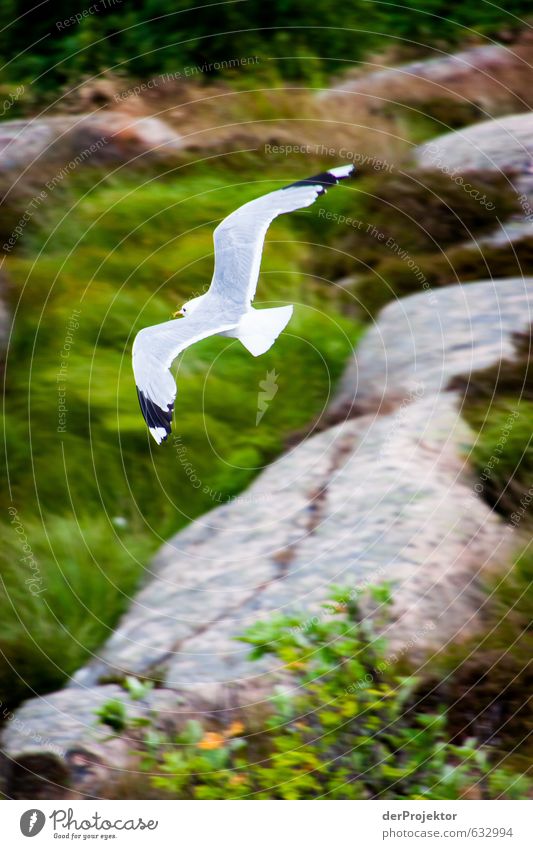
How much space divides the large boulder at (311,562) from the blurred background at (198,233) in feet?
0.47

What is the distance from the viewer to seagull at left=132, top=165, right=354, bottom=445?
17.3 ft

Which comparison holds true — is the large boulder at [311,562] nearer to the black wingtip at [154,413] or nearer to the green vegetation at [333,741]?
the green vegetation at [333,741]

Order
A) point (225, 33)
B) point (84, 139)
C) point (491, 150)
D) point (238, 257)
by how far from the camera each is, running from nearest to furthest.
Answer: point (238, 257), point (491, 150), point (84, 139), point (225, 33)

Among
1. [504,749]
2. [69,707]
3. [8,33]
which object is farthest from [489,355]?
[8,33]

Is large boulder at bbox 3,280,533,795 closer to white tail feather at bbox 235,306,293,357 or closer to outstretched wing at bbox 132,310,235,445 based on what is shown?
white tail feather at bbox 235,306,293,357

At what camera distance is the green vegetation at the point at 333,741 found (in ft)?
16.3

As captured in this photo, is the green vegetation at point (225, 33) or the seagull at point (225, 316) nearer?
the seagull at point (225, 316)

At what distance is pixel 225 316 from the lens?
557 centimetres

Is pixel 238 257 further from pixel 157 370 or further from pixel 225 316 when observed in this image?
pixel 157 370

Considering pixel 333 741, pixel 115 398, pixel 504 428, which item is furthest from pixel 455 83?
pixel 333 741

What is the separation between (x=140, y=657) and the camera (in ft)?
17.8

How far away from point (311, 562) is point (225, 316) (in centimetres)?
147

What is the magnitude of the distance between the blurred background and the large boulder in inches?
5.6

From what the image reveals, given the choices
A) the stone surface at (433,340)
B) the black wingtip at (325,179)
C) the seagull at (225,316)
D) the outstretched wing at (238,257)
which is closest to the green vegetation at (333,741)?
the seagull at (225,316)
